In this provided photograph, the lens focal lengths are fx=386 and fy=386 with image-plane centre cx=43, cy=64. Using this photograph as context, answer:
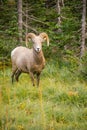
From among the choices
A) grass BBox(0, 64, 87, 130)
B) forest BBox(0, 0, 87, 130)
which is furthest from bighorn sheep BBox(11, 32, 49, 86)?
grass BBox(0, 64, 87, 130)

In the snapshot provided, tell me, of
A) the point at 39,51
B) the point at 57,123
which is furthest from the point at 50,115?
the point at 39,51

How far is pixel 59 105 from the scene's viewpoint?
8.97 m

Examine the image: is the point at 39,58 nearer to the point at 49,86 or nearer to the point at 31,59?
the point at 31,59

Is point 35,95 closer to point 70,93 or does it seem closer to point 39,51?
point 70,93

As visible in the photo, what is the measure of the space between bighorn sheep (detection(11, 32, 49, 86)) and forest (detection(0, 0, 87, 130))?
1.26ft

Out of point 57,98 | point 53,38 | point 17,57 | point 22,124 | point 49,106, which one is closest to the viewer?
point 22,124

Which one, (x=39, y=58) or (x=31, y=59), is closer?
(x=39, y=58)

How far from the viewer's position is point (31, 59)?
12773 mm

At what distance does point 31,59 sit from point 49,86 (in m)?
2.21

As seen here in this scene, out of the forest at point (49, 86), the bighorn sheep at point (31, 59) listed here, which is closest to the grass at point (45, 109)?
the forest at point (49, 86)

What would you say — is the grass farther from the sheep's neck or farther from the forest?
the sheep's neck

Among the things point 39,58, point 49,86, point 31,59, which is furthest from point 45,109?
point 31,59

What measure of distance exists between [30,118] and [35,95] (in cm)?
239

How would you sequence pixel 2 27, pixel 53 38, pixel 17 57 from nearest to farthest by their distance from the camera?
pixel 17 57 < pixel 53 38 < pixel 2 27
